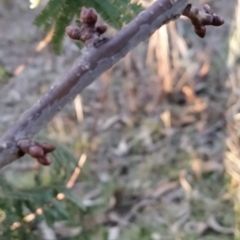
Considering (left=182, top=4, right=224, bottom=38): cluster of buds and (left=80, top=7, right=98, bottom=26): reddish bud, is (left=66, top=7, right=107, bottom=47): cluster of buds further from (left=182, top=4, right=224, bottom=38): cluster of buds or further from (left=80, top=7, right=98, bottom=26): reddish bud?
(left=182, top=4, right=224, bottom=38): cluster of buds

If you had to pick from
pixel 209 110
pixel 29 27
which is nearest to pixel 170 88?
pixel 209 110

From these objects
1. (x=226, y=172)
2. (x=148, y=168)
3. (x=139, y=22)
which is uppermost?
(x=139, y=22)

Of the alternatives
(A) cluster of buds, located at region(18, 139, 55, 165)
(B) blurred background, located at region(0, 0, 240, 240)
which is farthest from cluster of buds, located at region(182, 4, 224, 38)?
(B) blurred background, located at region(0, 0, 240, 240)

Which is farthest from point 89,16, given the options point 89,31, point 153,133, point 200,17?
point 153,133

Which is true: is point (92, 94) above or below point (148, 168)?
above

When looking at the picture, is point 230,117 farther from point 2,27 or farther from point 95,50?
point 95,50

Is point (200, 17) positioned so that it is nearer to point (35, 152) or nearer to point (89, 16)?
point (89, 16)

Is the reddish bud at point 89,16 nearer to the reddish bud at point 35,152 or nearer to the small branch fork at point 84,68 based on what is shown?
the small branch fork at point 84,68
